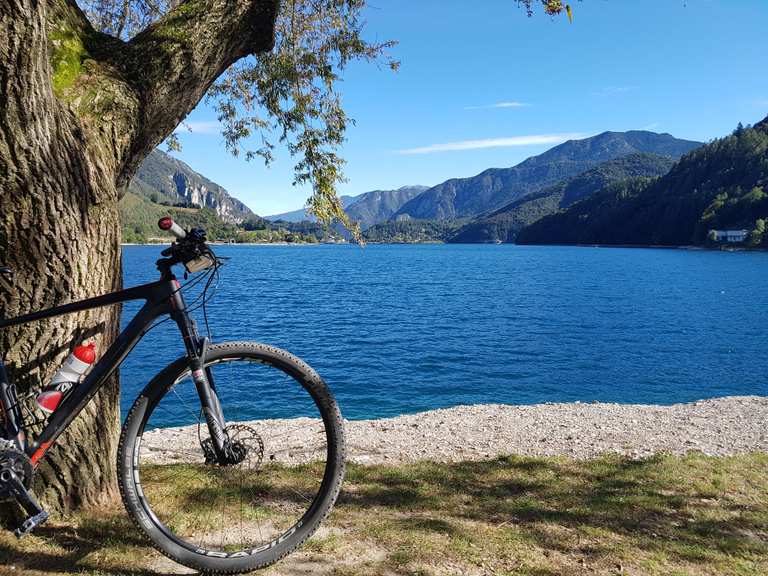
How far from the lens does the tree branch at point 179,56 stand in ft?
15.2

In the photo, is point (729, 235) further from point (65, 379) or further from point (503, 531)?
point (65, 379)

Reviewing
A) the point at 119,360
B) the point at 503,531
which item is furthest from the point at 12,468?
the point at 503,531

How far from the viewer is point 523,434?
A: 1082 centimetres

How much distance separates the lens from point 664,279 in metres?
85.2

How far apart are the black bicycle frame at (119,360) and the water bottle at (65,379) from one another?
0.10 meters

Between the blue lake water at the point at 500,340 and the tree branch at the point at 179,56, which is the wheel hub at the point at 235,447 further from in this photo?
the blue lake water at the point at 500,340

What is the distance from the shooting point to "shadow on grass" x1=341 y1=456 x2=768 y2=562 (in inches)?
170

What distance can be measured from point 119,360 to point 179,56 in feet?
8.98

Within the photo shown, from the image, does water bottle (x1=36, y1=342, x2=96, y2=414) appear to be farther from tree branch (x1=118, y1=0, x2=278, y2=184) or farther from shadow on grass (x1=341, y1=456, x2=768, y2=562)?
shadow on grass (x1=341, y1=456, x2=768, y2=562)

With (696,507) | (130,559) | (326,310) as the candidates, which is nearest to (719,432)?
(696,507)

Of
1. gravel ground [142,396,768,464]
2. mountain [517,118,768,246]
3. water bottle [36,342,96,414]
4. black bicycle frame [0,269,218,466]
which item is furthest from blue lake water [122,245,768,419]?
mountain [517,118,768,246]

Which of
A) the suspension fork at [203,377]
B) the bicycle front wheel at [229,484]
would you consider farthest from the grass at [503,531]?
the suspension fork at [203,377]

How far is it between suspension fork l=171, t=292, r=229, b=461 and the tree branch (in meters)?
1.79

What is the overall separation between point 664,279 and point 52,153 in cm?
9414
